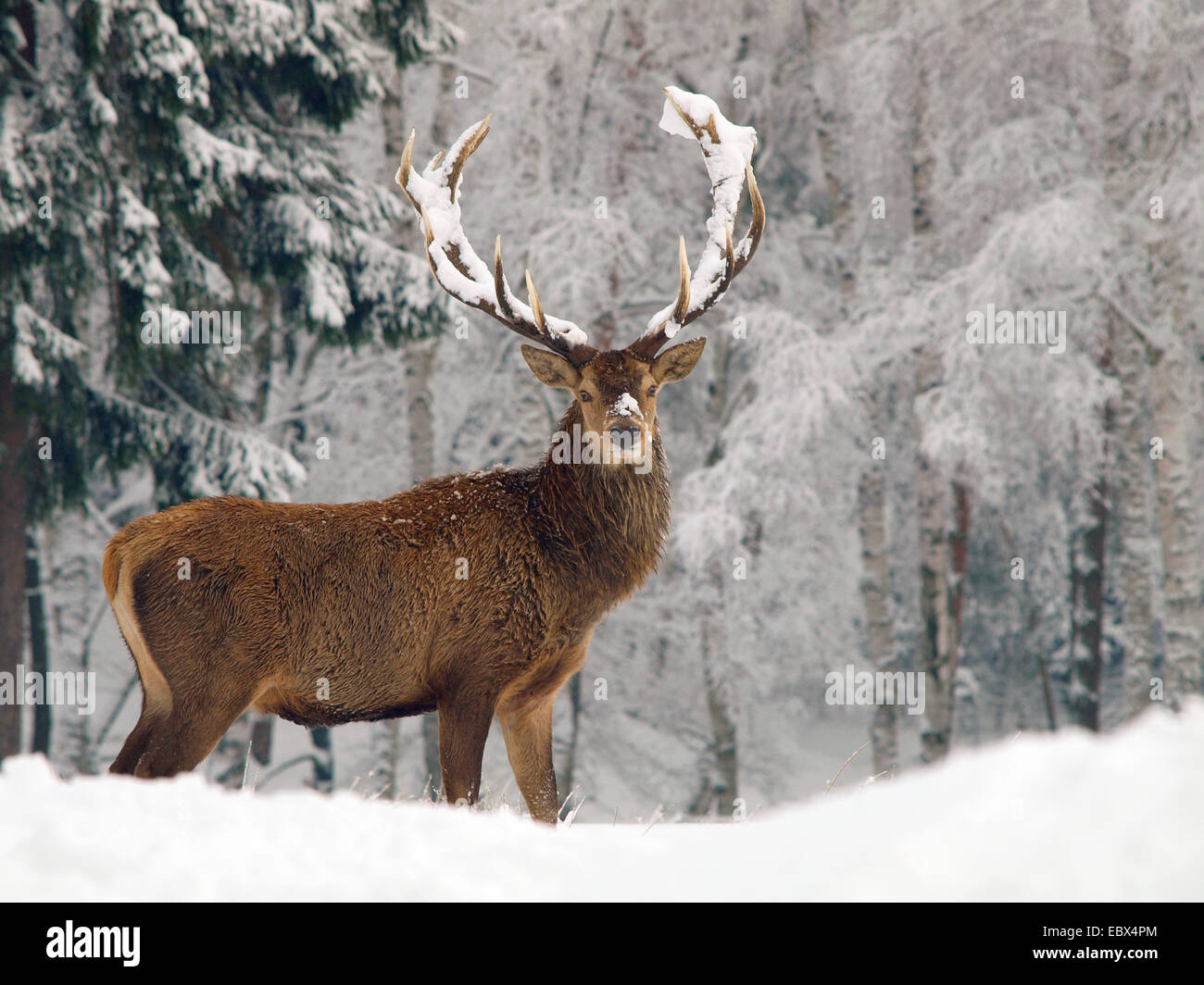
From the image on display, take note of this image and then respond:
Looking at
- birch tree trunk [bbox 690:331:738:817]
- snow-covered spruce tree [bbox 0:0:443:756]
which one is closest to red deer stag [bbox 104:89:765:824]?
snow-covered spruce tree [bbox 0:0:443:756]

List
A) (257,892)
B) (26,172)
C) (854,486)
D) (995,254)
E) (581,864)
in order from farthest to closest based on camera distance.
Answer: (854,486)
(995,254)
(26,172)
(581,864)
(257,892)

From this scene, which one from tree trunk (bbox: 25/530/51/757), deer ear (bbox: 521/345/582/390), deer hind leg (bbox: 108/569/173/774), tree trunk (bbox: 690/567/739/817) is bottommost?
tree trunk (bbox: 690/567/739/817)

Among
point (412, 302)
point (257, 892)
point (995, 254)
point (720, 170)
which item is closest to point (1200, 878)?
point (257, 892)

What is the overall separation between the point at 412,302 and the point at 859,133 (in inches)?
269

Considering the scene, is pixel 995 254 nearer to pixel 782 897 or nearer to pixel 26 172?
pixel 26 172

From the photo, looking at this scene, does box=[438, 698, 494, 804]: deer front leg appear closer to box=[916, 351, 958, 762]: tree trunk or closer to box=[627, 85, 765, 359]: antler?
box=[627, 85, 765, 359]: antler

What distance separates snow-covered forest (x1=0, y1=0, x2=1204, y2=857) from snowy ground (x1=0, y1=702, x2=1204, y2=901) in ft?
22.0

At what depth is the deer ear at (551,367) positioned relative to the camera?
5.01 meters

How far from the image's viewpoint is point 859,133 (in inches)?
561

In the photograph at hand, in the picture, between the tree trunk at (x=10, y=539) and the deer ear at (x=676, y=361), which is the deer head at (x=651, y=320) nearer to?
the deer ear at (x=676, y=361)

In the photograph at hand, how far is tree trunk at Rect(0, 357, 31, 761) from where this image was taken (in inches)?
354

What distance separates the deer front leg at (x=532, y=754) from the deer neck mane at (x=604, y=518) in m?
0.55

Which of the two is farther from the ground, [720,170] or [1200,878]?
[720,170]

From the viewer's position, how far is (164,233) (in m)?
8.99
